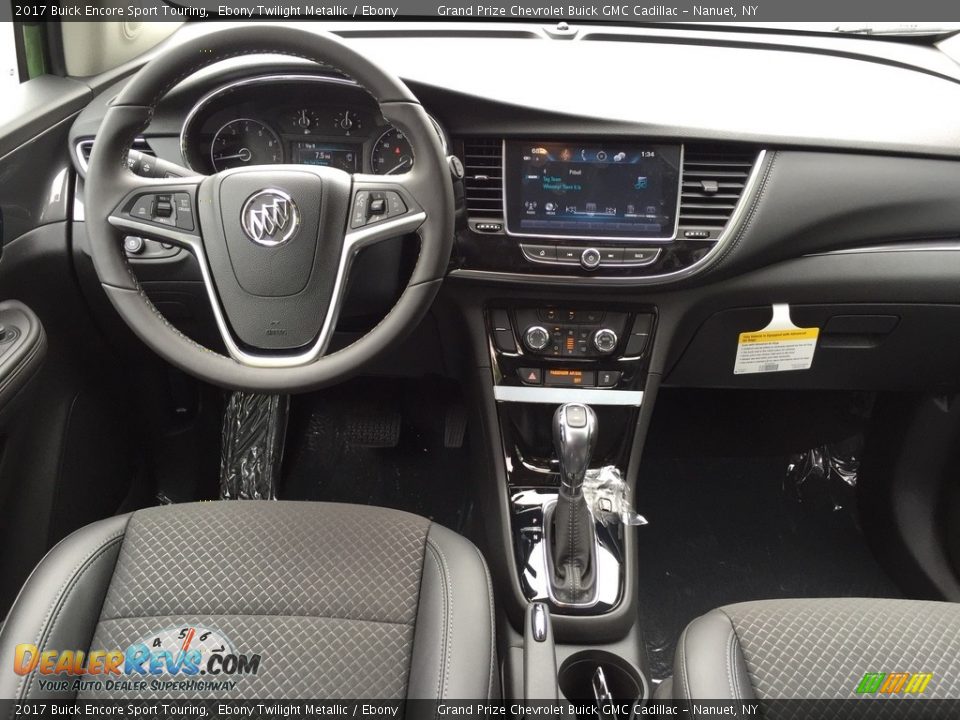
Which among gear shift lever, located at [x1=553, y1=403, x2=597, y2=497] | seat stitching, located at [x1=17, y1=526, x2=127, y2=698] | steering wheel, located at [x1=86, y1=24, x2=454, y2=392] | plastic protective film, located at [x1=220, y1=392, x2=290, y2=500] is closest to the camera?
seat stitching, located at [x1=17, y1=526, x2=127, y2=698]

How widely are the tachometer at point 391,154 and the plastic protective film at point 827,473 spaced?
140cm

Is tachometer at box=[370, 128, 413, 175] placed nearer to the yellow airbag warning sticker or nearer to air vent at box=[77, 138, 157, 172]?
air vent at box=[77, 138, 157, 172]

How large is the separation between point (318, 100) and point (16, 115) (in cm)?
53

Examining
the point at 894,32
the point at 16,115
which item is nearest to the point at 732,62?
the point at 894,32

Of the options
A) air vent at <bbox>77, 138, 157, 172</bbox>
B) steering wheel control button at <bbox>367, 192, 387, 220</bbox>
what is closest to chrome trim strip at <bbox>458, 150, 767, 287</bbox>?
steering wheel control button at <bbox>367, 192, 387, 220</bbox>

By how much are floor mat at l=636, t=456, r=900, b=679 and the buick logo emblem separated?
1166 mm

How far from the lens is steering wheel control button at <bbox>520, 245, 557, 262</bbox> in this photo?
4.18 ft

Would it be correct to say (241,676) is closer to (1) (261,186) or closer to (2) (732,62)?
(1) (261,186)

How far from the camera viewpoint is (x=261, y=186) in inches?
38.0

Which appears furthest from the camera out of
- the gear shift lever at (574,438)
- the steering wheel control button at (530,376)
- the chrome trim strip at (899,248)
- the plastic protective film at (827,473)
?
the plastic protective film at (827,473)

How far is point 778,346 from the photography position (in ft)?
4.65

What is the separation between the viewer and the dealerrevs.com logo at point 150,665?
82 cm

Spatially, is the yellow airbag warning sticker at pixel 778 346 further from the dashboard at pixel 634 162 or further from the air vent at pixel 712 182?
the air vent at pixel 712 182

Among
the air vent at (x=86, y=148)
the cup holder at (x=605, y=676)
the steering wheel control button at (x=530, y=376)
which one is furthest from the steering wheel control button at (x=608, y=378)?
the air vent at (x=86, y=148)
